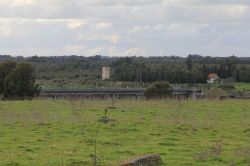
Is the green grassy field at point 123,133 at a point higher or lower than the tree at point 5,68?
lower

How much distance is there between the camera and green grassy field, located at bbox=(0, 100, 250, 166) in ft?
49.1

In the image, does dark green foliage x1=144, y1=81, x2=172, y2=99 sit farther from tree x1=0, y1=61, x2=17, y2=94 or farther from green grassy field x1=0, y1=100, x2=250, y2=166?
green grassy field x1=0, y1=100, x2=250, y2=166

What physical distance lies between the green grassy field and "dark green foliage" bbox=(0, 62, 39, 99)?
21.4m

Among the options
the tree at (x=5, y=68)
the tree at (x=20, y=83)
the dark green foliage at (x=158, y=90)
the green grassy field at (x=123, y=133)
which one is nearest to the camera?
the green grassy field at (x=123, y=133)

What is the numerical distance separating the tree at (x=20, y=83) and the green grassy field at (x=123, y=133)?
70.3 feet

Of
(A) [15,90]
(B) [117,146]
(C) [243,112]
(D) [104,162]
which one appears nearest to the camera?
(D) [104,162]

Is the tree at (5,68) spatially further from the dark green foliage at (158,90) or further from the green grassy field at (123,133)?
the green grassy field at (123,133)

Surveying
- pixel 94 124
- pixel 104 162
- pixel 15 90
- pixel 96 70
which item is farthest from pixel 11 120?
pixel 96 70

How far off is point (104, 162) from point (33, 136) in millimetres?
6213

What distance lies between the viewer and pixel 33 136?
19.6 m

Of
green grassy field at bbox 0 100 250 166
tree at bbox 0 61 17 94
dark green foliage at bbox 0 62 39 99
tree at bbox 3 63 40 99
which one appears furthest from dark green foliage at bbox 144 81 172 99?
green grassy field at bbox 0 100 250 166

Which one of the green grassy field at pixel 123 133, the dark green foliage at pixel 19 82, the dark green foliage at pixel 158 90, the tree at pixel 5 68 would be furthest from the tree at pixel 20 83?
the green grassy field at pixel 123 133

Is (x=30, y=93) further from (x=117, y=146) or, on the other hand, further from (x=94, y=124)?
(x=117, y=146)

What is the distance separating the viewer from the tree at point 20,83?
5416 cm
